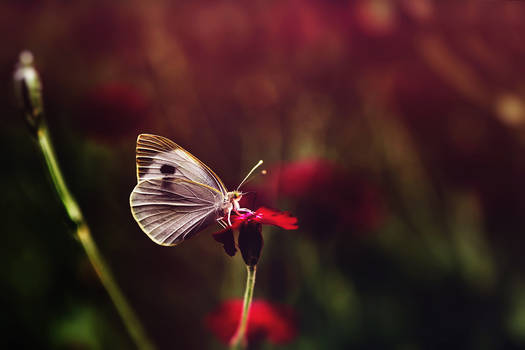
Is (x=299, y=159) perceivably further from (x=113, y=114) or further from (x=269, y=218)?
(x=269, y=218)

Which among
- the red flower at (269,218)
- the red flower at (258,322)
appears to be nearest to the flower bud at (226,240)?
the red flower at (269,218)

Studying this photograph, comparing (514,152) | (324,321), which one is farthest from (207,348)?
(514,152)

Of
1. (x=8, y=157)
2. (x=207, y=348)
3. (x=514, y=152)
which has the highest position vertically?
(x=514, y=152)

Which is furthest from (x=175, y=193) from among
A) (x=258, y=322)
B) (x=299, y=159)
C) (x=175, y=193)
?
(x=299, y=159)

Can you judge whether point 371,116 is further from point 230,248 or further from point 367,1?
point 230,248

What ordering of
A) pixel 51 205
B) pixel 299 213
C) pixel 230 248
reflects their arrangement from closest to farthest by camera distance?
pixel 230 248
pixel 299 213
pixel 51 205

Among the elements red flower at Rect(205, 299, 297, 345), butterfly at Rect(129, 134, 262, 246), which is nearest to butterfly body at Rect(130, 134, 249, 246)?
butterfly at Rect(129, 134, 262, 246)

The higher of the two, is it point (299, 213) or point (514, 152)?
point (514, 152)
